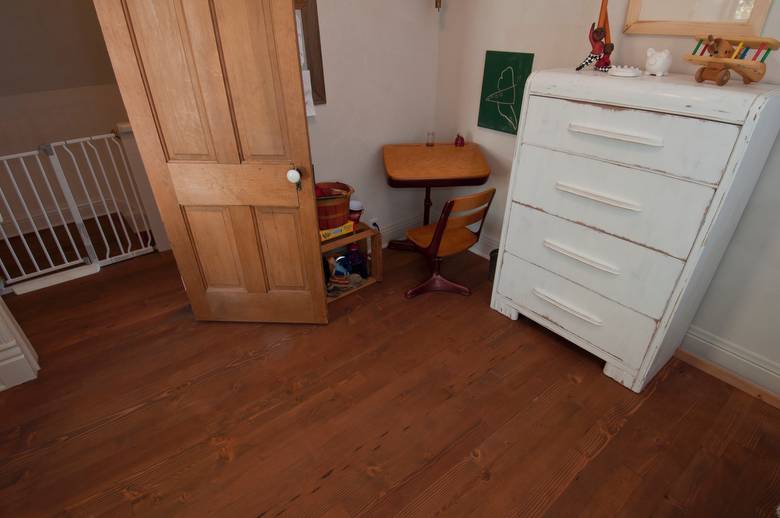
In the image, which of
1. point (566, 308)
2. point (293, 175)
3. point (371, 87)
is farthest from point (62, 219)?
point (566, 308)

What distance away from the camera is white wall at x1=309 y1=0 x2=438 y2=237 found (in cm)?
247

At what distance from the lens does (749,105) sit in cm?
131

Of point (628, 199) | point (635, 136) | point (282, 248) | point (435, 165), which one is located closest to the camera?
point (635, 136)

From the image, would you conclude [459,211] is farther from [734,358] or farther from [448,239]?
[734,358]

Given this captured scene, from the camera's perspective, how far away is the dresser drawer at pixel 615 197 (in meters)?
1.54

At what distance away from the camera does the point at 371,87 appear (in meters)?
2.70

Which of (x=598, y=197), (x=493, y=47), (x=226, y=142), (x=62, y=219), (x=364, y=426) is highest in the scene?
(x=493, y=47)

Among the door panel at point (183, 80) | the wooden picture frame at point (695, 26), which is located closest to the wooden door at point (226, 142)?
the door panel at point (183, 80)

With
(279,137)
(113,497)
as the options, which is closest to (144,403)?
(113,497)

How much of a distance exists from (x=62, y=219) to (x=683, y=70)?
12.4ft

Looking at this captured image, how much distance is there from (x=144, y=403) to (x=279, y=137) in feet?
4.53

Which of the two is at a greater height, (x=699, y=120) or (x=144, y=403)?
(x=699, y=120)

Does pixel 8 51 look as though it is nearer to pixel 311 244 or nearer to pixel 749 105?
pixel 311 244

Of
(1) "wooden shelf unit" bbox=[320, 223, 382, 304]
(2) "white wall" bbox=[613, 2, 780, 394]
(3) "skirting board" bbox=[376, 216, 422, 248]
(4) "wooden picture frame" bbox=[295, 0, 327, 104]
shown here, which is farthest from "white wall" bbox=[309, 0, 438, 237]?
(2) "white wall" bbox=[613, 2, 780, 394]
